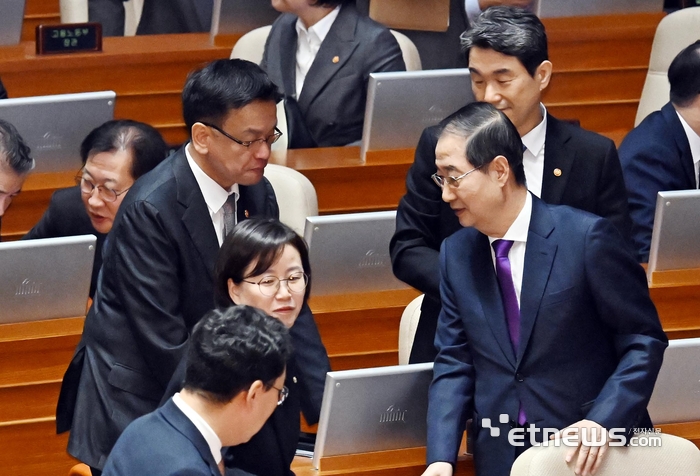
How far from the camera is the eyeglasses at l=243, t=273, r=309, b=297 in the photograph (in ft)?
6.86

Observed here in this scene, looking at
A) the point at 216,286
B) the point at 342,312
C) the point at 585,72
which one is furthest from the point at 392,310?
the point at 585,72

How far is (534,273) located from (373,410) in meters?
0.37

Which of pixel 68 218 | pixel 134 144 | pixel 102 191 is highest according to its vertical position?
pixel 134 144

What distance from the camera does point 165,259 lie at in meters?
2.27

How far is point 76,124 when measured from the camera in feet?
10.8

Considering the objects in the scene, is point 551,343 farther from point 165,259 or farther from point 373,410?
point 165,259

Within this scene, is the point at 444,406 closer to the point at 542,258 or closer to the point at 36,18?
the point at 542,258

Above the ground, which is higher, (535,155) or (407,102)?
(535,155)

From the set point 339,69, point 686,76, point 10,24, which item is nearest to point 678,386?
point 686,76

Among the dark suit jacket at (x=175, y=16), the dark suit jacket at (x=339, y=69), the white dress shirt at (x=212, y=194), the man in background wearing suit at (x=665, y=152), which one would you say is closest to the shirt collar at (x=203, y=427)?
the white dress shirt at (x=212, y=194)

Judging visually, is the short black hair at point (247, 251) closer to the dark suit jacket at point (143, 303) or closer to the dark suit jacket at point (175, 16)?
the dark suit jacket at point (143, 303)

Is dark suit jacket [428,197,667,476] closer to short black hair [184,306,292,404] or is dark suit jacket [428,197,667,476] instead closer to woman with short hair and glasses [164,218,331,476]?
woman with short hair and glasses [164,218,331,476]

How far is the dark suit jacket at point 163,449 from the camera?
1660mm

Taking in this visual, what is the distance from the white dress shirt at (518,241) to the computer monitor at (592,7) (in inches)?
78.9
